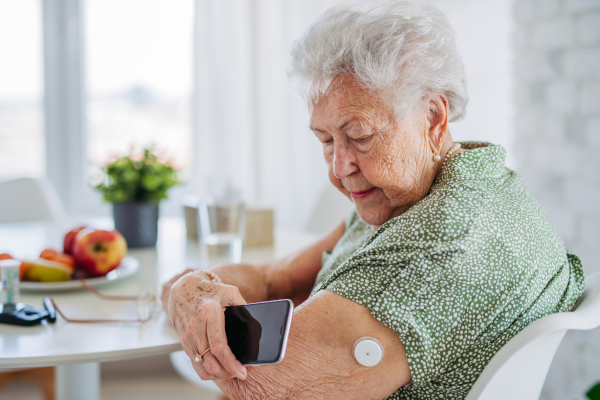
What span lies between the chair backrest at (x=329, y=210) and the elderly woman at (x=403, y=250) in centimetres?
116

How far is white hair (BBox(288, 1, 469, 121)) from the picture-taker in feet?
2.95

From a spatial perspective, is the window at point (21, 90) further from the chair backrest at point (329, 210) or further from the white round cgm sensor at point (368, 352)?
the white round cgm sensor at point (368, 352)

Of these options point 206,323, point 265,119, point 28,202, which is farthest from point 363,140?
point 265,119

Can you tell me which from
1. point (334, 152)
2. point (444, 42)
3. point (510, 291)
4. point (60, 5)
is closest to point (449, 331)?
point (510, 291)

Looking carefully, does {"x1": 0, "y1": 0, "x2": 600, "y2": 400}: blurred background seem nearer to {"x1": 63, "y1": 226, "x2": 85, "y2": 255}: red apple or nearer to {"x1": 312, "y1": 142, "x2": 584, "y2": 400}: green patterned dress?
{"x1": 63, "y1": 226, "x2": 85, "y2": 255}: red apple

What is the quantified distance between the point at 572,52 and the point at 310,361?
148cm

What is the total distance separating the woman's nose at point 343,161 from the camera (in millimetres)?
987

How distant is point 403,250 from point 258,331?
25cm

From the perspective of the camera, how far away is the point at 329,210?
7.46 ft

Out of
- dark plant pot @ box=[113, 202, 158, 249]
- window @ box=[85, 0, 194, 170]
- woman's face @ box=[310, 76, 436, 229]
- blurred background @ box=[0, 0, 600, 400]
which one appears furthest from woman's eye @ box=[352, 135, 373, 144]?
window @ box=[85, 0, 194, 170]

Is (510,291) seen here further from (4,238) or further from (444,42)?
(4,238)

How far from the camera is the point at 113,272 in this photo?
143cm

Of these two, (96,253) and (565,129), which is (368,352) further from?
(565,129)

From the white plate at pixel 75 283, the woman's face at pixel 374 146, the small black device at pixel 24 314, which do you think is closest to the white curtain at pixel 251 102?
the white plate at pixel 75 283
